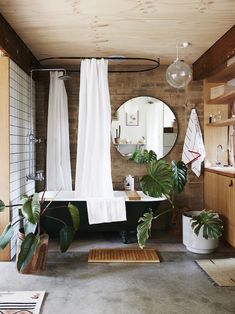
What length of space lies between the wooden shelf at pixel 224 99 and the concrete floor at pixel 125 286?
1.91 m

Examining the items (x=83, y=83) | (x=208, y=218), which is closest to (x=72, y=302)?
(x=208, y=218)

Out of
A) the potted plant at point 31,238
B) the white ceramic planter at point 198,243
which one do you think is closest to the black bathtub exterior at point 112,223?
the white ceramic planter at point 198,243

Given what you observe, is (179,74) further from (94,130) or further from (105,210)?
(105,210)

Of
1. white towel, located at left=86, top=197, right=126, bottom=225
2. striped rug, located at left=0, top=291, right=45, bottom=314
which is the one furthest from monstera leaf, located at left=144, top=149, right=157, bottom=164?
striped rug, located at left=0, top=291, right=45, bottom=314

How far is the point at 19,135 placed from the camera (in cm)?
391

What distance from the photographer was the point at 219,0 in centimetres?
268

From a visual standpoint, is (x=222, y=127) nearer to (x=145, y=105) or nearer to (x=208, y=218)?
(x=145, y=105)

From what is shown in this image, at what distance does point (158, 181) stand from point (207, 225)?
730mm

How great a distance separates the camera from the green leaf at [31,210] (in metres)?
2.91

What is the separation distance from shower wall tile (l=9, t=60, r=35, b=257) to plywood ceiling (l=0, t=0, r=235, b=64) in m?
0.46

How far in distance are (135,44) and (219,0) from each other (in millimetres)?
1327

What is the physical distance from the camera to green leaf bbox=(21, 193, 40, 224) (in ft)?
9.56

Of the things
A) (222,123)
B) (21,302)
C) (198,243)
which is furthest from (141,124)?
(21,302)

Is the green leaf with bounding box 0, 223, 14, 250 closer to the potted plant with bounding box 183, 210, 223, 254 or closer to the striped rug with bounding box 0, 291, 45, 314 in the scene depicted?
the striped rug with bounding box 0, 291, 45, 314
